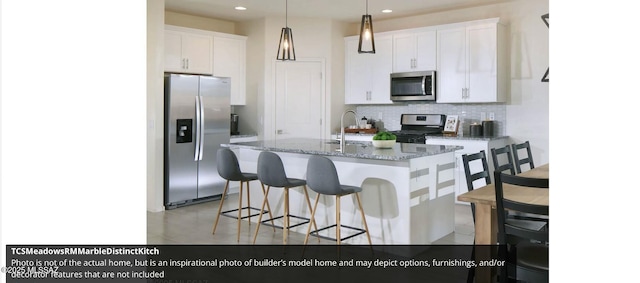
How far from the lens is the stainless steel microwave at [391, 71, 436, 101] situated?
595 centimetres

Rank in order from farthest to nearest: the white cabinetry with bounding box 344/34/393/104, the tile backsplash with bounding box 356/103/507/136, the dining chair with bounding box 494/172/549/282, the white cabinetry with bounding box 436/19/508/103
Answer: the white cabinetry with bounding box 344/34/393/104 → the tile backsplash with bounding box 356/103/507/136 → the white cabinetry with bounding box 436/19/508/103 → the dining chair with bounding box 494/172/549/282

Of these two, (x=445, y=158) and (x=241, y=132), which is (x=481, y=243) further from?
(x=241, y=132)

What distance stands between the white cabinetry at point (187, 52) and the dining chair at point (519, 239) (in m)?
4.58

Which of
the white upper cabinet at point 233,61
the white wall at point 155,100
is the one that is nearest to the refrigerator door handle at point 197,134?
the white wall at point 155,100

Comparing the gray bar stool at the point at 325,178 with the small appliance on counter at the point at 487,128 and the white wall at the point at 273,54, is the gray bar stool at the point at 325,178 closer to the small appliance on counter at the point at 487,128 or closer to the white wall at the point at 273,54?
the small appliance on counter at the point at 487,128

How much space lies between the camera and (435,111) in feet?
20.6

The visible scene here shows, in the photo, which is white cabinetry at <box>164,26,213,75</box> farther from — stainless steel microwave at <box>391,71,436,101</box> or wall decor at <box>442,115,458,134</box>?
wall decor at <box>442,115,458,134</box>

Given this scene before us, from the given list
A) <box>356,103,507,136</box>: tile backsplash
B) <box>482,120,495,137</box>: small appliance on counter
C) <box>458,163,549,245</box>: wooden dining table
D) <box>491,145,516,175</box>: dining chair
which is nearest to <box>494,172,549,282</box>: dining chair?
<box>458,163,549,245</box>: wooden dining table

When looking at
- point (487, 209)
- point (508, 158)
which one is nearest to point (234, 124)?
point (508, 158)

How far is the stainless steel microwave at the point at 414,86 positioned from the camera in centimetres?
595

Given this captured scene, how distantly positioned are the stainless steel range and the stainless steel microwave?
327mm

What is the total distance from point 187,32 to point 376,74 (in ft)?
7.84

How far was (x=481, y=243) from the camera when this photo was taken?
8.21 ft

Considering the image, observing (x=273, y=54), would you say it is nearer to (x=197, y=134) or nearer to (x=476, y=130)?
(x=197, y=134)
